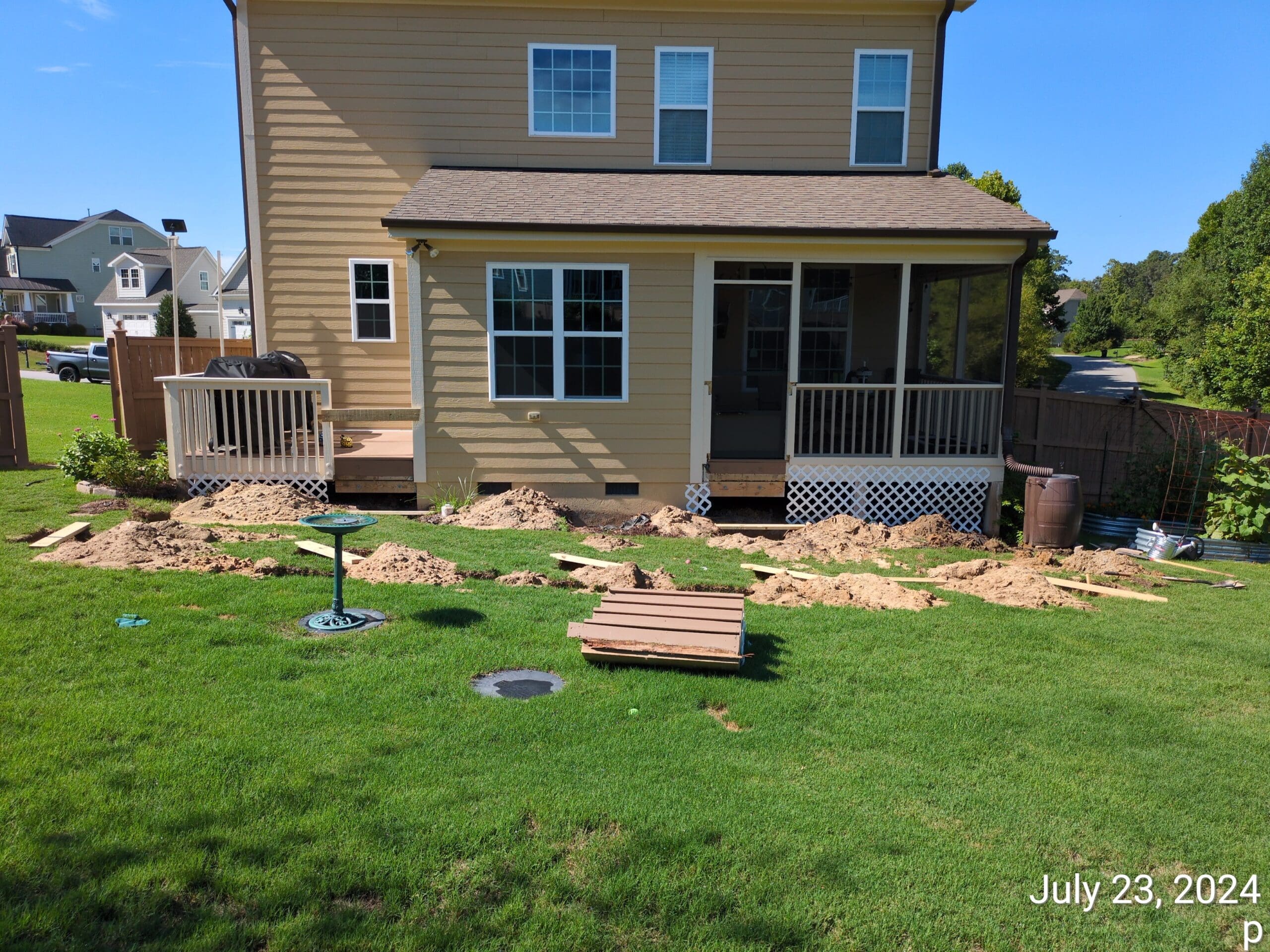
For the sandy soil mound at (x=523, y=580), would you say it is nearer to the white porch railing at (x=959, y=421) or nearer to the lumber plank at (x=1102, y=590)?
the lumber plank at (x=1102, y=590)

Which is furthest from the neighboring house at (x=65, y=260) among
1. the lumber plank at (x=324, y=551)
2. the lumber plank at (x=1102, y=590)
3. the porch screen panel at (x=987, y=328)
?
the lumber plank at (x=1102, y=590)

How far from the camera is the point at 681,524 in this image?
32.4ft

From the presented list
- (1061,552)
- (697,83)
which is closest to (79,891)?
(1061,552)

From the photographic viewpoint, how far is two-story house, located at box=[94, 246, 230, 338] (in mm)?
46594

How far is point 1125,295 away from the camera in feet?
188

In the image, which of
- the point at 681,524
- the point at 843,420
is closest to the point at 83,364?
the point at 681,524

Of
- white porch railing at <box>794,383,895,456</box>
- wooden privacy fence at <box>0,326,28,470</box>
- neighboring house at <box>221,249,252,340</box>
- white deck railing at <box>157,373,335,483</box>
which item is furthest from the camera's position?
neighboring house at <box>221,249,252,340</box>

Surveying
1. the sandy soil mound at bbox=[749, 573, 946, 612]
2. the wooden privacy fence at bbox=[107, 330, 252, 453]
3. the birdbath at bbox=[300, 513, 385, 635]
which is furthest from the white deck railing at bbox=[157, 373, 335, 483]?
the sandy soil mound at bbox=[749, 573, 946, 612]

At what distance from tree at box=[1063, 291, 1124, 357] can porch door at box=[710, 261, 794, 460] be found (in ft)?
163

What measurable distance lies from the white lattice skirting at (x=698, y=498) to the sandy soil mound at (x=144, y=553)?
16.9 feet

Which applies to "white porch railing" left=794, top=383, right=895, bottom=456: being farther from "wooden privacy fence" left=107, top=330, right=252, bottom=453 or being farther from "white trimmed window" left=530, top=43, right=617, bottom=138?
"wooden privacy fence" left=107, top=330, right=252, bottom=453

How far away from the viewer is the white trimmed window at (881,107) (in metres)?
11.9

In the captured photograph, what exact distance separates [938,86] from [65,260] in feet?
210

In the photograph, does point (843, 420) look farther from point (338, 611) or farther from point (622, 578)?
point (338, 611)
